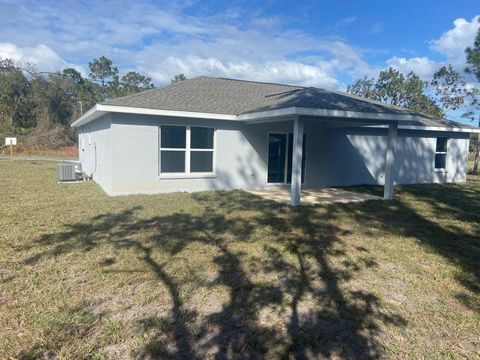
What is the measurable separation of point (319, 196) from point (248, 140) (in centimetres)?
301

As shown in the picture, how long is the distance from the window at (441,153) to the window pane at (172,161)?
11591 mm

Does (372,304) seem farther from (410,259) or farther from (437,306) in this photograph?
(410,259)

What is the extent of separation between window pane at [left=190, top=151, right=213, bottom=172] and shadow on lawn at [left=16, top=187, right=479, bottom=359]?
8.54 feet

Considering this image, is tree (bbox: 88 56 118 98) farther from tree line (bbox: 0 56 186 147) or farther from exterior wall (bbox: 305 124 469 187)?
exterior wall (bbox: 305 124 469 187)

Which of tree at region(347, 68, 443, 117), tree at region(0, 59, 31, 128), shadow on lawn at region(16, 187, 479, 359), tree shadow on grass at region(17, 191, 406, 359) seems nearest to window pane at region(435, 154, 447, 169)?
shadow on lawn at region(16, 187, 479, 359)

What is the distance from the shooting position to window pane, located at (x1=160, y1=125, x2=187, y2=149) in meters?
11.1

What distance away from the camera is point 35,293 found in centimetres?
413

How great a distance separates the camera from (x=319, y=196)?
11.4 meters

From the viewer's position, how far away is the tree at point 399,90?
4244 centimetres

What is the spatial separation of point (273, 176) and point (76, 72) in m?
56.3

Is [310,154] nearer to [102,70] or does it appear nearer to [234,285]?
[234,285]

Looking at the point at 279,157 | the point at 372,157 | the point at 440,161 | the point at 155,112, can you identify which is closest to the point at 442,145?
the point at 440,161

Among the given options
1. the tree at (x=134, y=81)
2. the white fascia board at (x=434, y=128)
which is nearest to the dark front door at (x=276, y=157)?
the white fascia board at (x=434, y=128)

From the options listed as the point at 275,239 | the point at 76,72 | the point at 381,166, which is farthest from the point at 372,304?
the point at 76,72
